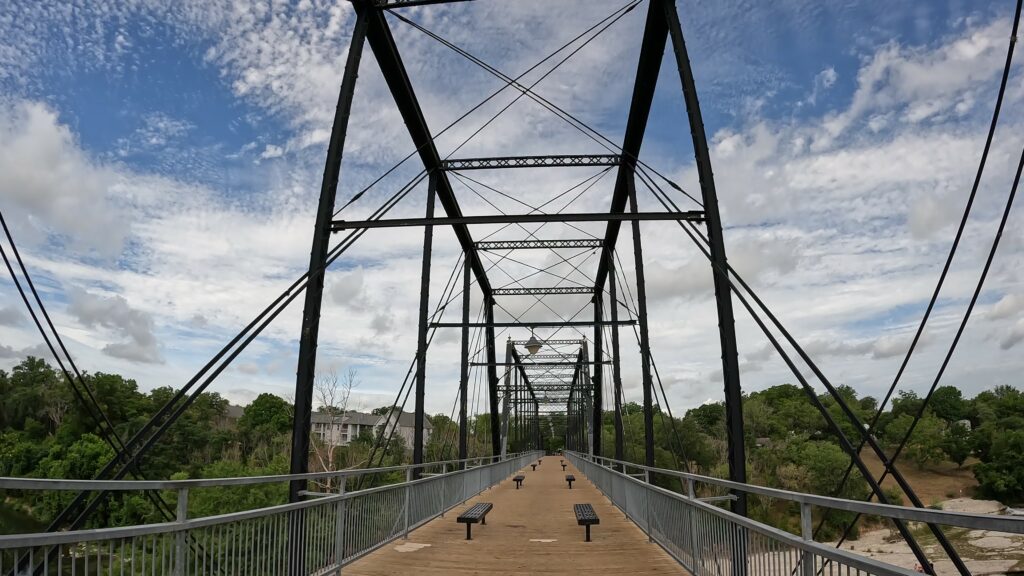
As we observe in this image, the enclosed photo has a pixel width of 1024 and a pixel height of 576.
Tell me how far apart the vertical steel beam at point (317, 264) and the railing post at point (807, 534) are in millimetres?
6400

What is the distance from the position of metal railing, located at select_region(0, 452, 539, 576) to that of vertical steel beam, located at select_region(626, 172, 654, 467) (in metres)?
7.40

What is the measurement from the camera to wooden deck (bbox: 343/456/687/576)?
7445 mm

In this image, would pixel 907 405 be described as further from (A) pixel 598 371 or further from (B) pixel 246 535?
(B) pixel 246 535

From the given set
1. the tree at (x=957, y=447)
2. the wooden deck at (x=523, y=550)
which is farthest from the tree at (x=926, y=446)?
the wooden deck at (x=523, y=550)

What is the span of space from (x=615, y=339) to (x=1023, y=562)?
3279 cm

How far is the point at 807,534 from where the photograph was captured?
3934 millimetres

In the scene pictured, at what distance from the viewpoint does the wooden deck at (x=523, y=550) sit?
24.4ft

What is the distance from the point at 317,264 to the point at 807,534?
25.2 feet

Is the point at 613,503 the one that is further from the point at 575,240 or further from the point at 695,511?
the point at 575,240

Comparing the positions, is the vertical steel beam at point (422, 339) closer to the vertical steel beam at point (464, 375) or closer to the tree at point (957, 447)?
the vertical steel beam at point (464, 375)

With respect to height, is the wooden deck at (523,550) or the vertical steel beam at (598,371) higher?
the vertical steel beam at (598,371)

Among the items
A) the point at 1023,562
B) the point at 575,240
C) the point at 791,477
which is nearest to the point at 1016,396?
the point at 791,477

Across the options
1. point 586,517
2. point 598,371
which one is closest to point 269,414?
point 598,371

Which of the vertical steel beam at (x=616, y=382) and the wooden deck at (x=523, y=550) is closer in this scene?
the wooden deck at (x=523, y=550)
